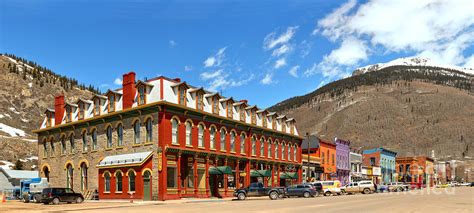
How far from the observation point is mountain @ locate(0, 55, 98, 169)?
121375mm

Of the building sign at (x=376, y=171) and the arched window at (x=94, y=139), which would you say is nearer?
the arched window at (x=94, y=139)

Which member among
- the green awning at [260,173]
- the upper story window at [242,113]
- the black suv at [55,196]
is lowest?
the black suv at [55,196]

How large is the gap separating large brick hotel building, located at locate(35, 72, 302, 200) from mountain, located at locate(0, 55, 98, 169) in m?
60.7

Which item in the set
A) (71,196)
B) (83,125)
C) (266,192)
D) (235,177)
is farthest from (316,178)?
(71,196)

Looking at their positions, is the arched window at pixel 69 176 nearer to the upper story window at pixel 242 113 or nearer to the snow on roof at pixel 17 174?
the snow on roof at pixel 17 174

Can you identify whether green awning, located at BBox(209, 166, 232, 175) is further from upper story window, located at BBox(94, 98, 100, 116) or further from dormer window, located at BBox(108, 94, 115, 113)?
upper story window, located at BBox(94, 98, 100, 116)

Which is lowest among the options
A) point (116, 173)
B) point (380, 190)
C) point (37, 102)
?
point (380, 190)

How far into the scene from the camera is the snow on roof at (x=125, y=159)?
4353 centimetres

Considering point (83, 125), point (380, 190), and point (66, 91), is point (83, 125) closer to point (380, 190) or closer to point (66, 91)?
point (380, 190)

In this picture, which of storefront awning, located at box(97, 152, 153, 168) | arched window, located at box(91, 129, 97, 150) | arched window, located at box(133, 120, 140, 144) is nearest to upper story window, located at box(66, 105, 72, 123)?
arched window, located at box(91, 129, 97, 150)

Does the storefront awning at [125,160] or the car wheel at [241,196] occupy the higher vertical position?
the storefront awning at [125,160]

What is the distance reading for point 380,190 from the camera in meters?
68.6

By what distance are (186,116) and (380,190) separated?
114 feet

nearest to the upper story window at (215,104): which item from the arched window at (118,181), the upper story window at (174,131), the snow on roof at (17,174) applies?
the upper story window at (174,131)
